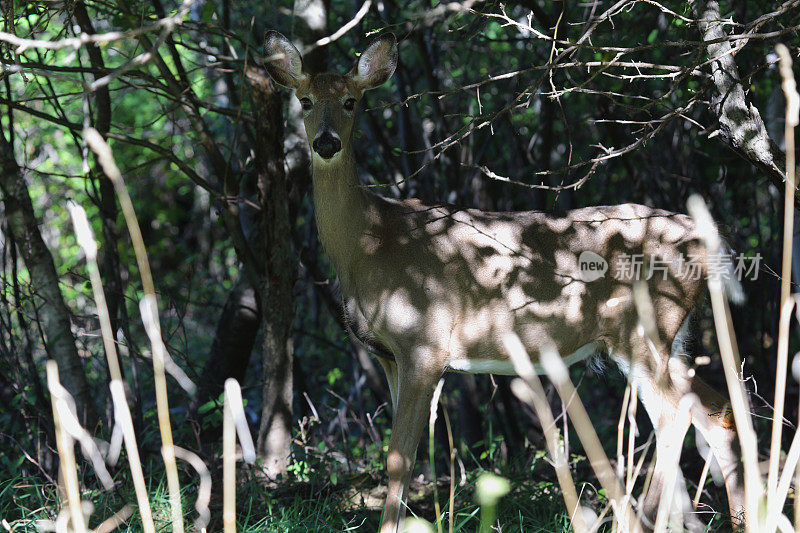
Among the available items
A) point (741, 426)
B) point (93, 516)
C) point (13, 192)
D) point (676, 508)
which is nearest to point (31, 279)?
point (13, 192)

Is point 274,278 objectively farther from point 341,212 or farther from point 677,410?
point 677,410

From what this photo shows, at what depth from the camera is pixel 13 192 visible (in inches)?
211

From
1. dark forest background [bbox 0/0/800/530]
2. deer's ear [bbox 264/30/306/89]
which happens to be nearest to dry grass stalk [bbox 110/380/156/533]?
dark forest background [bbox 0/0/800/530]

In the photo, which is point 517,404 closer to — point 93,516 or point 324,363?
point 324,363

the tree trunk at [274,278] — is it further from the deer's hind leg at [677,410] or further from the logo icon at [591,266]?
the deer's hind leg at [677,410]

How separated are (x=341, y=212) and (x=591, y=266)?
1.53 meters

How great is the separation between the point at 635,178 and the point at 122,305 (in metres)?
4.57

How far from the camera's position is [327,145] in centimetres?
447

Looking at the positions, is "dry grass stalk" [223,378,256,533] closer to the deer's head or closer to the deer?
the deer

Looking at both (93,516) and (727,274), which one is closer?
(93,516)

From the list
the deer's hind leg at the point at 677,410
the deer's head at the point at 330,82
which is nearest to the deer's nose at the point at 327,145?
the deer's head at the point at 330,82

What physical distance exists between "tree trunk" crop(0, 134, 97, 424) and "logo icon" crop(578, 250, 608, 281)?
336 centimetres

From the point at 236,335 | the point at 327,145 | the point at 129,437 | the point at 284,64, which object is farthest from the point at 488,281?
the point at 129,437

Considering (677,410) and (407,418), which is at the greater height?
(407,418)
